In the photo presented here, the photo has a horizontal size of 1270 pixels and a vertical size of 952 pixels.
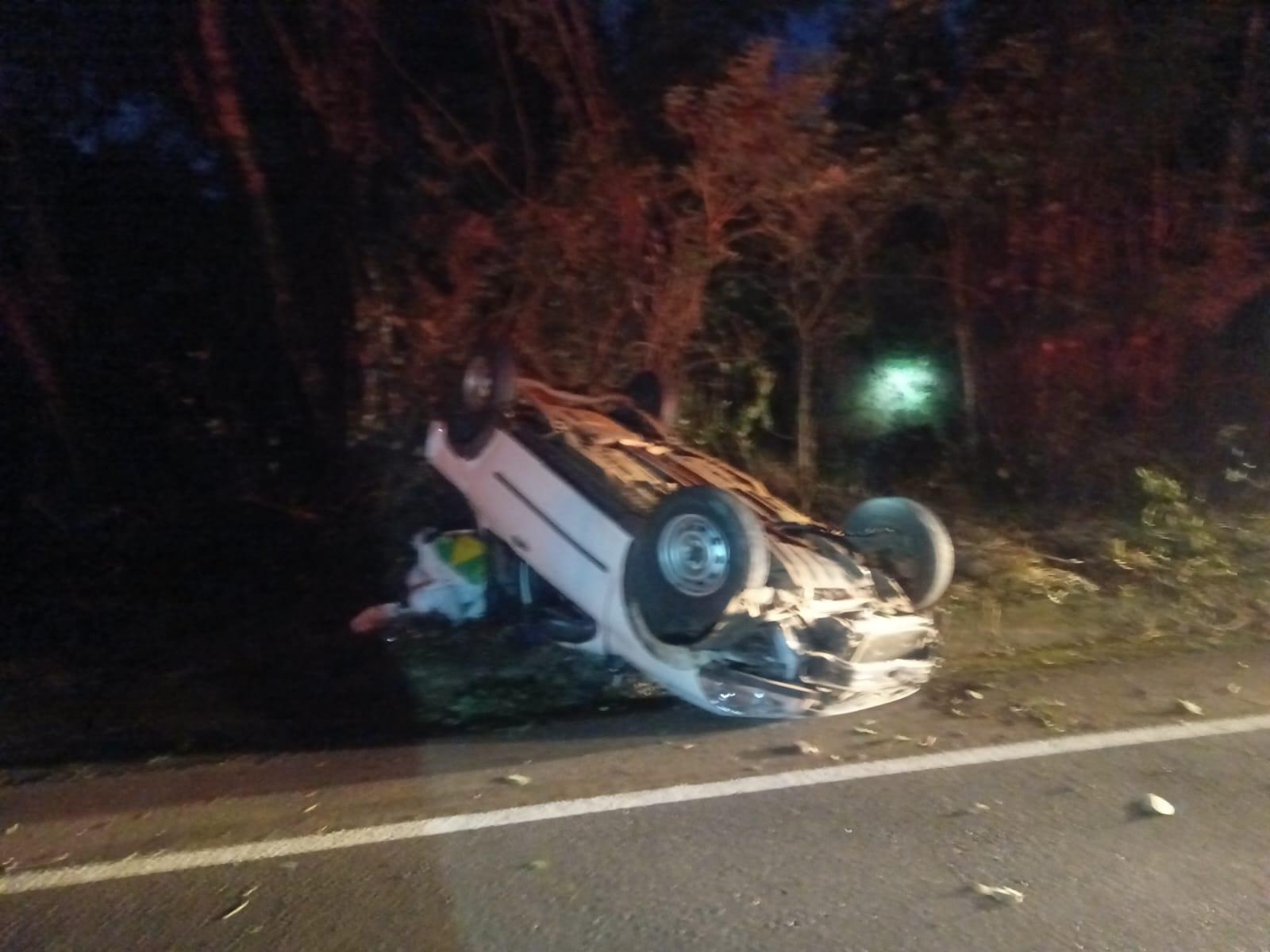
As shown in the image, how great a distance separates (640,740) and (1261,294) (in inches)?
383

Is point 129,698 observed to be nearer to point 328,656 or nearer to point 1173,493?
point 328,656

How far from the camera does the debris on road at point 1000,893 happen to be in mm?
5020

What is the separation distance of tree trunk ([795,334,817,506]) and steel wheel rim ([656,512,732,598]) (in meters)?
5.39

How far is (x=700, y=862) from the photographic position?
5320mm

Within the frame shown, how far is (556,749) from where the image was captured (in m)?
6.75

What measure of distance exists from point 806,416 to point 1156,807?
6952 millimetres

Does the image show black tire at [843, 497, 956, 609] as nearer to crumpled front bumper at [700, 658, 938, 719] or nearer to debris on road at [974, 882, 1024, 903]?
crumpled front bumper at [700, 658, 938, 719]

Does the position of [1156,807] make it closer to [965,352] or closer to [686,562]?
[686,562]

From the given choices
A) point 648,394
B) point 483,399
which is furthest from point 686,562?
point 648,394

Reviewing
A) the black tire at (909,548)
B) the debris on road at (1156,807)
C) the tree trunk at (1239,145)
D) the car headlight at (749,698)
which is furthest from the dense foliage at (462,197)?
the debris on road at (1156,807)

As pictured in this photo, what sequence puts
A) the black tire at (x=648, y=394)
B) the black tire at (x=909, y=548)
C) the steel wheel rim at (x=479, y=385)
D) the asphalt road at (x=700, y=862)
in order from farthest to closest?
the black tire at (x=648, y=394) < the steel wheel rim at (x=479, y=385) < the black tire at (x=909, y=548) < the asphalt road at (x=700, y=862)

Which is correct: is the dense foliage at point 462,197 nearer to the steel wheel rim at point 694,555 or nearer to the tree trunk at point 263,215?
the tree trunk at point 263,215

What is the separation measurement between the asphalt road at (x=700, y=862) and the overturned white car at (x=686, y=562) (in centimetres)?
45

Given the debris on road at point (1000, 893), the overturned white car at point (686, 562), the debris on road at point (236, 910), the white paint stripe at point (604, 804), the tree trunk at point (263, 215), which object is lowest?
the debris on road at point (1000, 893)
